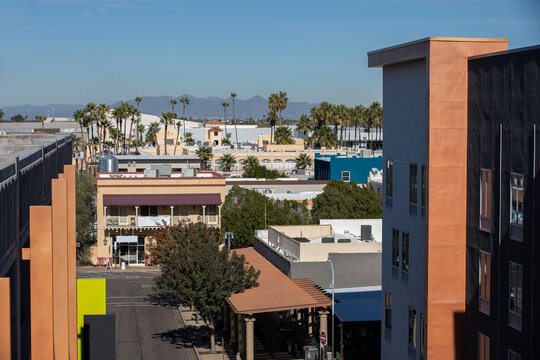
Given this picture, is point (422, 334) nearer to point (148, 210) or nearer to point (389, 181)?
point (389, 181)

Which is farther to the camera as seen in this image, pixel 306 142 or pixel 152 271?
pixel 306 142

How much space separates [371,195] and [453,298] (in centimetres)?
5157

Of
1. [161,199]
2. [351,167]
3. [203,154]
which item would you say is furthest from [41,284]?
[203,154]

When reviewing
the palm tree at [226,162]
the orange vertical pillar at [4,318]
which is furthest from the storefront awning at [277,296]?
the palm tree at [226,162]

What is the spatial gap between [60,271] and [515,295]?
10969mm

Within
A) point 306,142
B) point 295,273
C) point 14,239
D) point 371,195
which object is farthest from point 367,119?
point 14,239

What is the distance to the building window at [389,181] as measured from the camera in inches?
1109

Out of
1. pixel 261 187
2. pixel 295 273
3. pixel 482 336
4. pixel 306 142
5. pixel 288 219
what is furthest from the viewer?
pixel 306 142

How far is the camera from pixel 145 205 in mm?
74125

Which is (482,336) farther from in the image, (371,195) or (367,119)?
(367,119)

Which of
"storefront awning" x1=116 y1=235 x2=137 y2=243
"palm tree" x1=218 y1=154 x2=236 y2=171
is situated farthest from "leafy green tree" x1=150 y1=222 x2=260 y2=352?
"palm tree" x1=218 y1=154 x2=236 y2=171

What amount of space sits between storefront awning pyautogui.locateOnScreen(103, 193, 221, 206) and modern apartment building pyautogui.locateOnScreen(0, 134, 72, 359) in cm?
4707

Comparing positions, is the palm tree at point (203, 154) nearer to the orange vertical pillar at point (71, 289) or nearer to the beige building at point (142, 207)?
the beige building at point (142, 207)

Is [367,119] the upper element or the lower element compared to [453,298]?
upper
